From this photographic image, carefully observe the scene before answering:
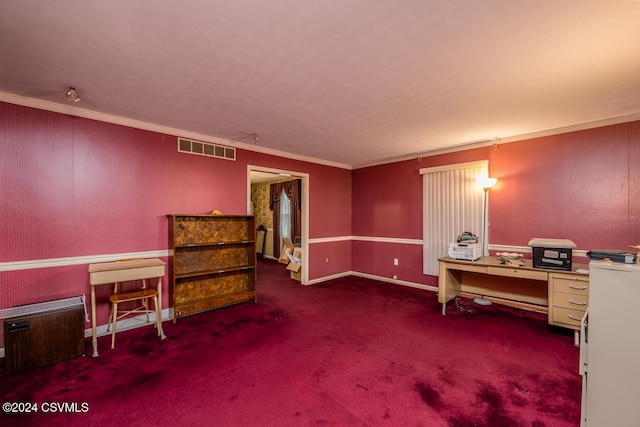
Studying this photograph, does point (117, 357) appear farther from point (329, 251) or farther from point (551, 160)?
point (551, 160)

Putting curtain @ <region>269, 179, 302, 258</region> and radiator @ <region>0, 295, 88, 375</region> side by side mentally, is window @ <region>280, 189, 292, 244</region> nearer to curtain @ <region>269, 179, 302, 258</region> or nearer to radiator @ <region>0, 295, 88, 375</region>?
curtain @ <region>269, 179, 302, 258</region>

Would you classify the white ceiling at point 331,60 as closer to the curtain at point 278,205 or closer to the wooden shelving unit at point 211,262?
the wooden shelving unit at point 211,262

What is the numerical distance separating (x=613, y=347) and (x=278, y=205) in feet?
24.4

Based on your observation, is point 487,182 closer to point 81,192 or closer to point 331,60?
point 331,60

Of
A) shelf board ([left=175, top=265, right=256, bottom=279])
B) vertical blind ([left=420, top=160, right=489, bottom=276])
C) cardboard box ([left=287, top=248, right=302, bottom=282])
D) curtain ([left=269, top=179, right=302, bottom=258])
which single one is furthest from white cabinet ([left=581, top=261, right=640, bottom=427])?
curtain ([left=269, top=179, right=302, bottom=258])

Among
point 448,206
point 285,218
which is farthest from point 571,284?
point 285,218

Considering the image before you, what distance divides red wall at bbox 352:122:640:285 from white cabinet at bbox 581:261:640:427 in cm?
283

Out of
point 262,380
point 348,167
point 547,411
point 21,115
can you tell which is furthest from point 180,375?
point 348,167

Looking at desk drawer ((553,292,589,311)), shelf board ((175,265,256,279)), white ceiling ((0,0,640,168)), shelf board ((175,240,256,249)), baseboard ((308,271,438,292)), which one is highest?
white ceiling ((0,0,640,168))

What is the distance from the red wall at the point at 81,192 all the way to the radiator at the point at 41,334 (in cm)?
37

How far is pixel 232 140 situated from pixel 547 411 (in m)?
4.49

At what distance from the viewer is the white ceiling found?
1.55m

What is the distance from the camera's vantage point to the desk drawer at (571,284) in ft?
9.50

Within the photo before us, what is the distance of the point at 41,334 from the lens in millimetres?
2416
